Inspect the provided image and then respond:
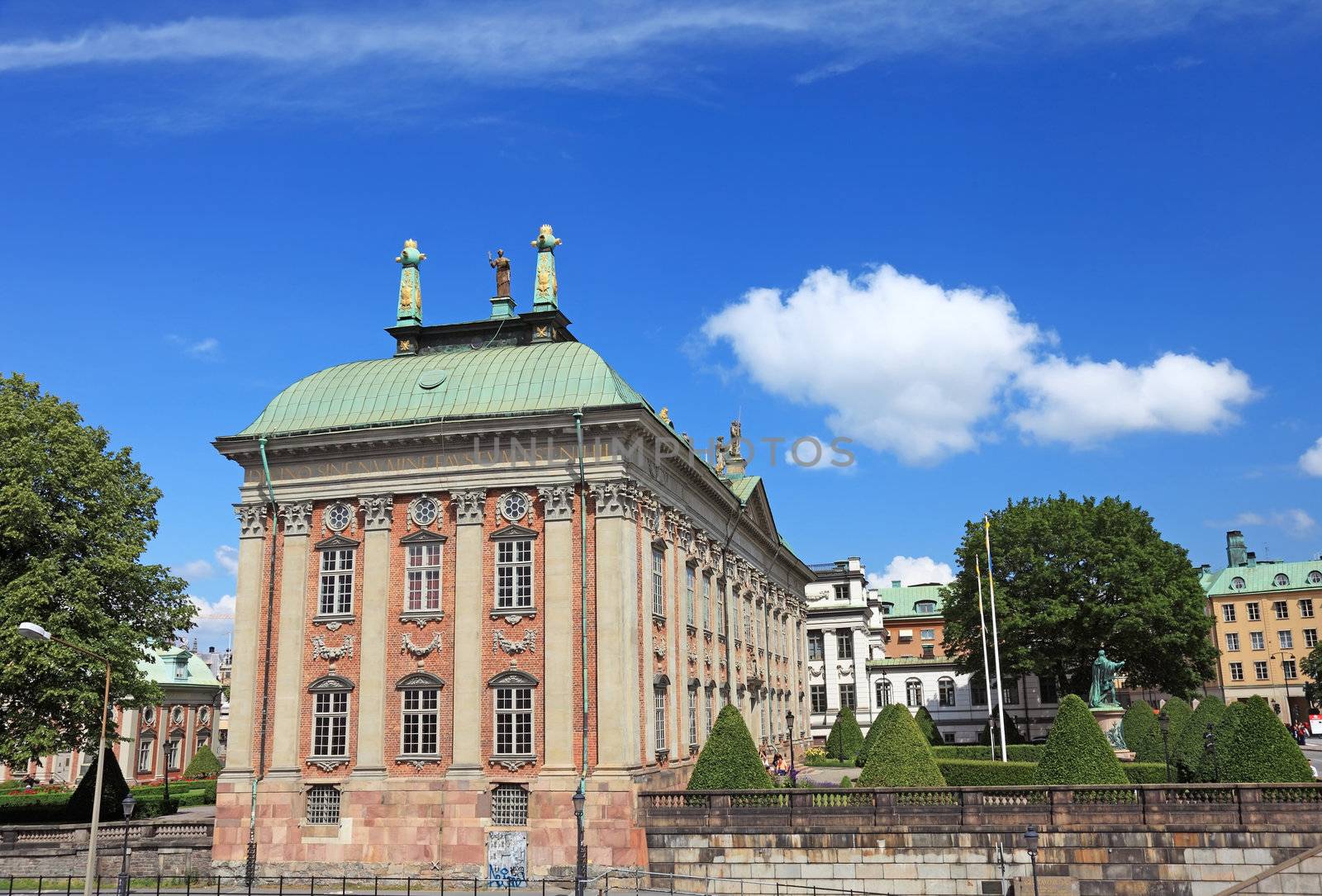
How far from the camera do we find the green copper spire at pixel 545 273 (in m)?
42.7

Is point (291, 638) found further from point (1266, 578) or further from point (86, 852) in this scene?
point (1266, 578)

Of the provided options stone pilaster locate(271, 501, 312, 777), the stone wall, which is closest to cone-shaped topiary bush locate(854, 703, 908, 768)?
stone pilaster locate(271, 501, 312, 777)

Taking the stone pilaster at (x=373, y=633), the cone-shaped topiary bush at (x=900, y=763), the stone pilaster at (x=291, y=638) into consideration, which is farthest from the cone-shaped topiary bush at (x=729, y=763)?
the stone pilaster at (x=291, y=638)

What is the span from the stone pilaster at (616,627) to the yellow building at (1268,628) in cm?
9021

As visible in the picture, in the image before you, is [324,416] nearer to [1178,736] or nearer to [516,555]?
[516,555]

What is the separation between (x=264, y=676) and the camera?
36.8 m

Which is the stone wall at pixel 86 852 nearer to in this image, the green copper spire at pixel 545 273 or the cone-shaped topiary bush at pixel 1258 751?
the green copper spire at pixel 545 273

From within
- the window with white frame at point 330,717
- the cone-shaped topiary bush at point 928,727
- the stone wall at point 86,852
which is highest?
the window with white frame at point 330,717

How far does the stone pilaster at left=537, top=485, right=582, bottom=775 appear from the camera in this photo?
33.8m

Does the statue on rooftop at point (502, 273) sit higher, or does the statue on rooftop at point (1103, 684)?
the statue on rooftop at point (502, 273)

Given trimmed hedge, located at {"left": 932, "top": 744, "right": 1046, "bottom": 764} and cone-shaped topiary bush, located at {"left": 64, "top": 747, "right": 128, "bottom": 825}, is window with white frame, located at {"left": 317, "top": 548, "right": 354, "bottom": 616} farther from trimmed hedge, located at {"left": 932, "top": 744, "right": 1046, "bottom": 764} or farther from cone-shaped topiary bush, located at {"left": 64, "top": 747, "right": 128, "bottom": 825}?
trimmed hedge, located at {"left": 932, "top": 744, "right": 1046, "bottom": 764}

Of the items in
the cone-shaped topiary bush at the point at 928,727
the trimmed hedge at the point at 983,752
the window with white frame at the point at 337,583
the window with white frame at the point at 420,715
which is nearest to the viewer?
the window with white frame at the point at 420,715

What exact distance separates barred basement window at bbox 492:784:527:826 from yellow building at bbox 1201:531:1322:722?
92.5m

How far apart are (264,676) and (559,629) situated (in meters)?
10.5
